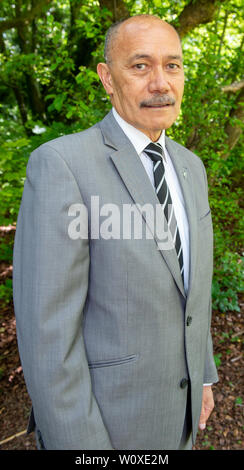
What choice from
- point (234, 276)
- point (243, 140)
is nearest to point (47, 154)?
point (234, 276)

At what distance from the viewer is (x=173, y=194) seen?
161 centimetres

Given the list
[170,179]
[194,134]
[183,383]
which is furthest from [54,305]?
[194,134]

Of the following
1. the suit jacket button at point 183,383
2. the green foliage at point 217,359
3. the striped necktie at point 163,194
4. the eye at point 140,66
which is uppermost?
the eye at point 140,66

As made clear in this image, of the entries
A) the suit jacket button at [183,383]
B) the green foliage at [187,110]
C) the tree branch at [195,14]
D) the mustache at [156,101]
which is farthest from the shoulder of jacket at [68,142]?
the tree branch at [195,14]

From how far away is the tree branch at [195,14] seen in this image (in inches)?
157

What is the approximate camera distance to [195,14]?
157 inches

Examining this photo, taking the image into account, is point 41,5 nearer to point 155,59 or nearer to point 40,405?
point 155,59

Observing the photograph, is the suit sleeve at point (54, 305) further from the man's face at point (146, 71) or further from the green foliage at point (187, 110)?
the green foliage at point (187, 110)

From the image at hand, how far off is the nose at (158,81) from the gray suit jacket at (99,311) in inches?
9.3

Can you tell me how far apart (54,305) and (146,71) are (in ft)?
3.69

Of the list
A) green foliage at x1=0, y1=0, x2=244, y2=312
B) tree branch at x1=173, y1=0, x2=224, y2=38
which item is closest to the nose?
green foliage at x1=0, y1=0, x2=244, y2=312

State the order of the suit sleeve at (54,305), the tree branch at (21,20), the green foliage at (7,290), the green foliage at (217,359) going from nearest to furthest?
1. the suit sleeve at (54,305)
2. the green foliage at (217,359)
3. the green foliage at (7,290)
4. the tree branch at (21,20)

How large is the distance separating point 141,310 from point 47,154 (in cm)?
73

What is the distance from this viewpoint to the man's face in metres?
1.43
